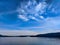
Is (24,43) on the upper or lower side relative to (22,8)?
lower

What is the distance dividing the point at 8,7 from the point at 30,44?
58 centimetres

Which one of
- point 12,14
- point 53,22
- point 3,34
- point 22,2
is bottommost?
point 3,34

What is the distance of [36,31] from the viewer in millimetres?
1763

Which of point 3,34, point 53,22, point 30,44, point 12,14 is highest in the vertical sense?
point 12,14

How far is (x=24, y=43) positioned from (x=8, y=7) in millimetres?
544

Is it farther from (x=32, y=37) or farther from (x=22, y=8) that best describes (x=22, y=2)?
(x=32, y=37)

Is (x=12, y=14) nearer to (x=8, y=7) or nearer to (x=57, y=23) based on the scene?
(x=8, y=7)

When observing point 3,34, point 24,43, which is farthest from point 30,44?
point 3,34

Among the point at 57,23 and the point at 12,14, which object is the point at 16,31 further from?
the point at 57,23

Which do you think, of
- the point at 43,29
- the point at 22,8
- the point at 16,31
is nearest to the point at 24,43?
the point at 16,31

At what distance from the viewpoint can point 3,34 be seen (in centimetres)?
174

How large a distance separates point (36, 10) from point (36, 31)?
0.93 feet

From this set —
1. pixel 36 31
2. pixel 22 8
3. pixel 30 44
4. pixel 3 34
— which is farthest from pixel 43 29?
pixel 3 34

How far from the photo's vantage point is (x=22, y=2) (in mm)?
1743
